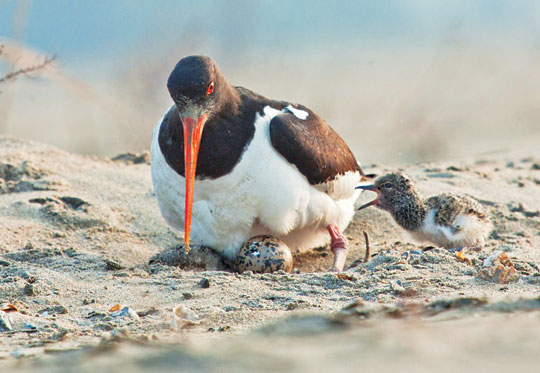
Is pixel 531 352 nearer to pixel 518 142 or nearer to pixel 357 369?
pixel 357 369

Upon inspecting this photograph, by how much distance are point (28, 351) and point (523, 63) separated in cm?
1156

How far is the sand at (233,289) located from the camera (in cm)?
233

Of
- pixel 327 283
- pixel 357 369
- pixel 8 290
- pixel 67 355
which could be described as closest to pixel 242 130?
pixel 327 283

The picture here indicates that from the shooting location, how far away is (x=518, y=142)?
10070 millimetres

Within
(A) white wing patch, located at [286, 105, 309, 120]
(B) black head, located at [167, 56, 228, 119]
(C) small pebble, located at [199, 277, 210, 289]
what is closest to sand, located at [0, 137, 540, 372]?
(C) small pebble, located at [199, 277, 210, 289]

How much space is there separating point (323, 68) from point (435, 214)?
746 cm

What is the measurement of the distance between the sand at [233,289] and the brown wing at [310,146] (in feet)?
2.24

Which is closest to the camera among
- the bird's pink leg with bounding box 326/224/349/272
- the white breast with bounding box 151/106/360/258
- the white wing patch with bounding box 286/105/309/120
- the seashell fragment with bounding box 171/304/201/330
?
the seashell fragment with bounding box 171/304/201/330

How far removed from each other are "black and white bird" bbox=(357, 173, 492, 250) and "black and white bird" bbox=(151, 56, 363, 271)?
1.53ft

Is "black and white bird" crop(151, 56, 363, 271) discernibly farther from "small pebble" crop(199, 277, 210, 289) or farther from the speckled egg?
"small pebble" crop(199, 277, 210, 289)

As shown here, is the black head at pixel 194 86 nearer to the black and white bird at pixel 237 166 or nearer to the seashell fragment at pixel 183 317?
the black and white bird at pixel 237 166

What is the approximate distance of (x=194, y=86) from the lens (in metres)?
4.71

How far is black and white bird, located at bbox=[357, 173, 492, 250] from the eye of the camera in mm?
5551

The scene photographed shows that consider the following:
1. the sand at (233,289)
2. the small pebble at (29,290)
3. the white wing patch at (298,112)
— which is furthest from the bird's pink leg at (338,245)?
the small pebble at (29,290)
